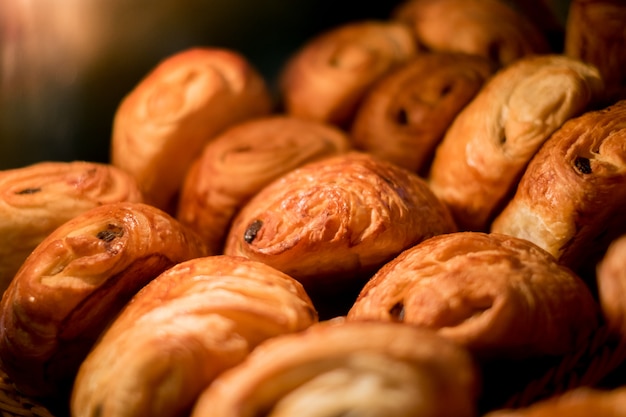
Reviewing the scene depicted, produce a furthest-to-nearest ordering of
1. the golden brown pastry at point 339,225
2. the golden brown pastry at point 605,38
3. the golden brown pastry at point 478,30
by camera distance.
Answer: the golden brown pastry at point 478,30, the golden brown pastry at point 605,38, the golden brown pastry at point 339,225

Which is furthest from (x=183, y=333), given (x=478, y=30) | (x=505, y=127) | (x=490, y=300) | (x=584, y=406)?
(x=478, y=30)

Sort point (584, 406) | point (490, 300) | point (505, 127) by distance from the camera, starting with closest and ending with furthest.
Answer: point (584, 406), point (490, 300), point (505, 127)

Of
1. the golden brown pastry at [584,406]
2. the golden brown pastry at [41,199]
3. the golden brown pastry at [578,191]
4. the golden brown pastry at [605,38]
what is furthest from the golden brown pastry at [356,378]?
the golden brown pastry at [605,38]

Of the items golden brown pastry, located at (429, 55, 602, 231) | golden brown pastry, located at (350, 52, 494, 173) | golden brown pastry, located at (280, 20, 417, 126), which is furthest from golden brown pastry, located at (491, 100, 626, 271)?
golden brown pastry, located at (280, 20, 417, 126)

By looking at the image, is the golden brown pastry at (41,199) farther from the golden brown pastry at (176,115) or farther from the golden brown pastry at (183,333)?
the golden brown pastry at (183,333)

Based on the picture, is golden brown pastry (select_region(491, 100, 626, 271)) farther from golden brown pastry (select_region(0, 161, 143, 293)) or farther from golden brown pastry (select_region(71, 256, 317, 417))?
golden brown pastry (select_region(0, 161, 143, 293))

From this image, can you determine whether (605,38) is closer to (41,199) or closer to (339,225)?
(339,225)
